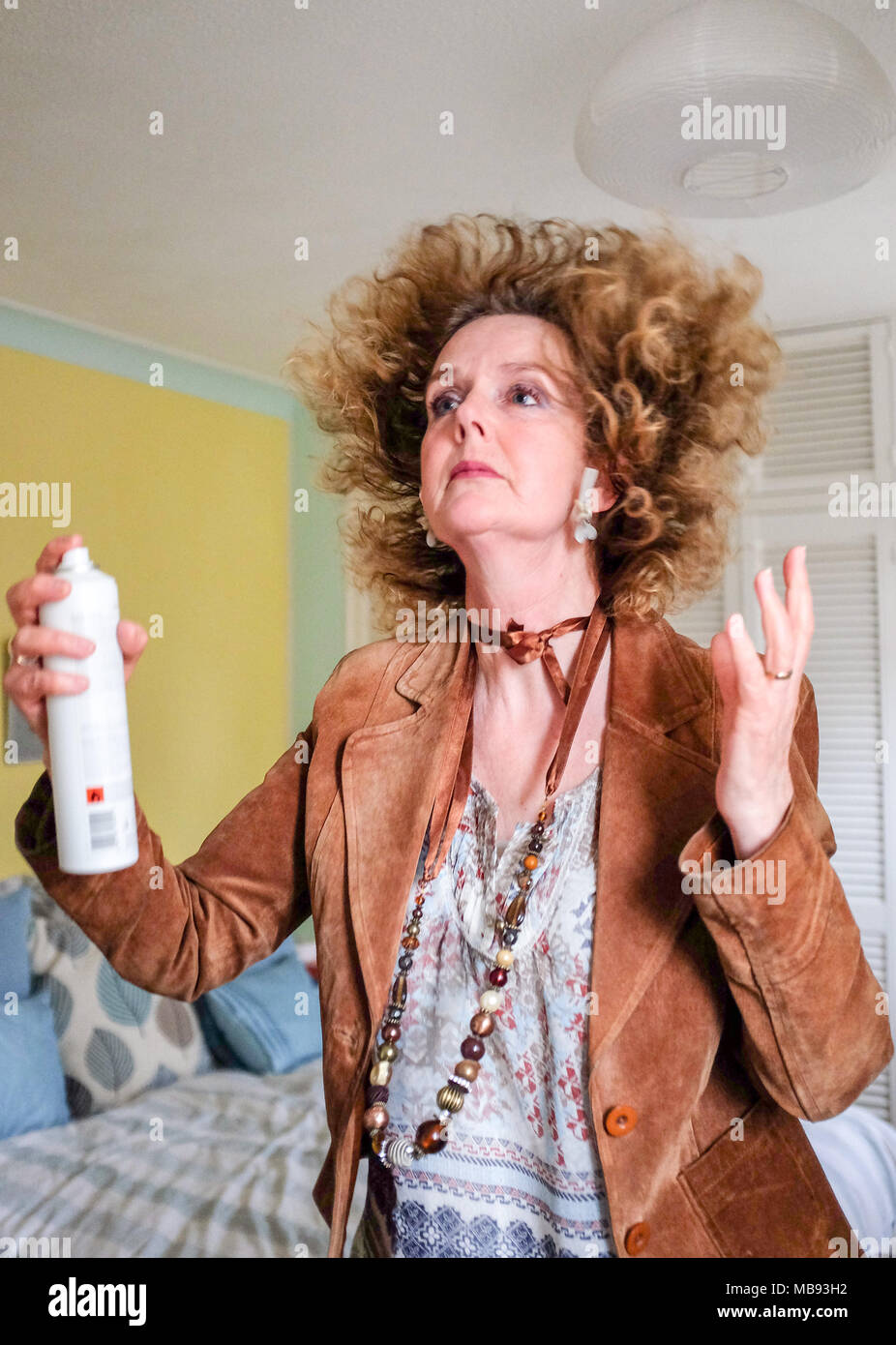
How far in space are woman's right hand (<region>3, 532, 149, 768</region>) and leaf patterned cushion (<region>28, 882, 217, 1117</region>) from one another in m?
1.83

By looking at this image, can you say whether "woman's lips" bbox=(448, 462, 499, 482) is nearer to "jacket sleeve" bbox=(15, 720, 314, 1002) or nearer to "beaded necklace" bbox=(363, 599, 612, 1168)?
"beaded necklace" bbox=(363, 599, 612, 1168)

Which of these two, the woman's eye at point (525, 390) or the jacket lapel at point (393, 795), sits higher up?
the woman's eye at point (525, 390)

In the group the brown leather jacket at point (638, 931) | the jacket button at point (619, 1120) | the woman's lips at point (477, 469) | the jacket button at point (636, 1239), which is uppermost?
the woman's lips at point (477, 469)

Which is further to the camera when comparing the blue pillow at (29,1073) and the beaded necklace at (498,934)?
the blue pillow at (29,1073)

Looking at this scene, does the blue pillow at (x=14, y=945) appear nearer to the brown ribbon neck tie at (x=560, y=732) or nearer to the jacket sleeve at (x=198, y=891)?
the jacket sleeve at (x=198, y=891)

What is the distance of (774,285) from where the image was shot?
2914 millimetres

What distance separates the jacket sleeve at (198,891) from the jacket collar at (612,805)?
9cm

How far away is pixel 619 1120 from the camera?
830 mm

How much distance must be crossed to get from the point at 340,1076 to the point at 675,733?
0.42m

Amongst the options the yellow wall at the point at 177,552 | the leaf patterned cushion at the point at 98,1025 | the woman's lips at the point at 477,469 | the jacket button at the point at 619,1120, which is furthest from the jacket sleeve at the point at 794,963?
the yellow wall at the point at 177,552

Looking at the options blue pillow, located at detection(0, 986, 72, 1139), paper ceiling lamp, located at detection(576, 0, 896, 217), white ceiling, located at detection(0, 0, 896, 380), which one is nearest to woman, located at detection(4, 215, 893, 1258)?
paper ceiling lamp, located at detection(576, 0, 896, 217)

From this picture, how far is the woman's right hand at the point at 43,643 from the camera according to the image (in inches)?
30.7

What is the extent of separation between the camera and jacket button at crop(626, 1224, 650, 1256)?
0.84 m

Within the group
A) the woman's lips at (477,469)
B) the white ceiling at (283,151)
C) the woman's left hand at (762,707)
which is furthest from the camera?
the white ceiling at (283,151)
